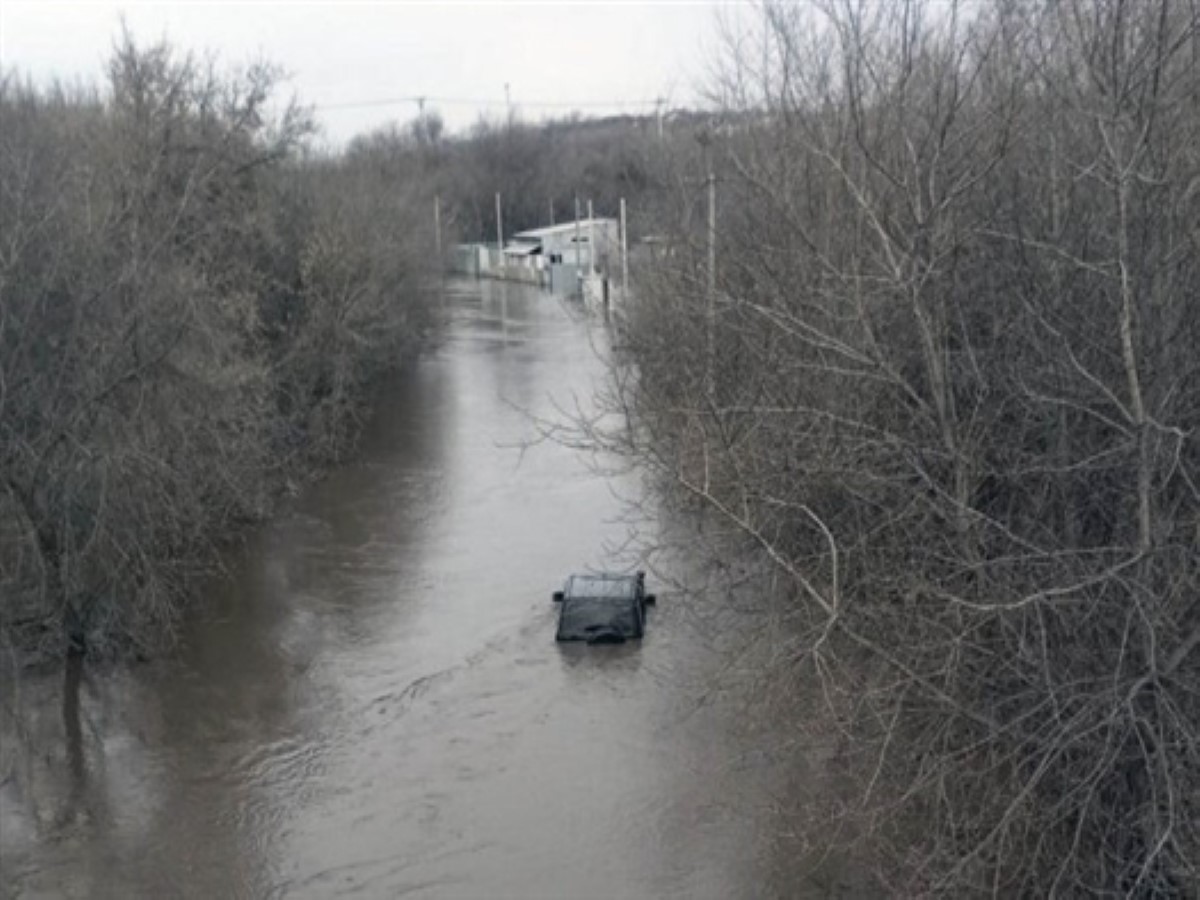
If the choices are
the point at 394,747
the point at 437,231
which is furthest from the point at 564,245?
the point at 394,747

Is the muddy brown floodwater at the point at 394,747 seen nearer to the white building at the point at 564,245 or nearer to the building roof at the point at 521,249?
the white building at the point at 564,245

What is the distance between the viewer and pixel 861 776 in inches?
443

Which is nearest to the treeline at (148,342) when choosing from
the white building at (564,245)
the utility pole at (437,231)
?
the utility pole at (437,231)

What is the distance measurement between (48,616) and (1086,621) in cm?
1325

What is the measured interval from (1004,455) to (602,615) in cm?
886

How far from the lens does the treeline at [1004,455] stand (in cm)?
866

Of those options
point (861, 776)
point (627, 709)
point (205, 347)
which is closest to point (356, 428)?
point (205, 347)

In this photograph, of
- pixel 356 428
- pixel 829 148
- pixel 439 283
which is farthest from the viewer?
pixel 439 283

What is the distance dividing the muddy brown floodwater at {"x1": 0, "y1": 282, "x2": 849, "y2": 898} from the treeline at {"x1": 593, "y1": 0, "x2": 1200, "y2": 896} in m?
2.44

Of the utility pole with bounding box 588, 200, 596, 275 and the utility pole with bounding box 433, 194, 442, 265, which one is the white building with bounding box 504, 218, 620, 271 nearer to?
the utility pole with bounding box 588, 200, 596, 275

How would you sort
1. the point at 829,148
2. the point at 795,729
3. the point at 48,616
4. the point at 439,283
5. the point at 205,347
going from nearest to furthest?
1. the point at 829,148
2. the point at 795,729
3. the point at 48,616
4. the point at 205,347
5. the point at 439,283

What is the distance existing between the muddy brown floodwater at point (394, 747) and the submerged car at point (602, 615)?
0.24 m

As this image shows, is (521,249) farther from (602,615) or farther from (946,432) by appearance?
(946,432)

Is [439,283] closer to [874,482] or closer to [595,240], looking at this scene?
[595,240]
